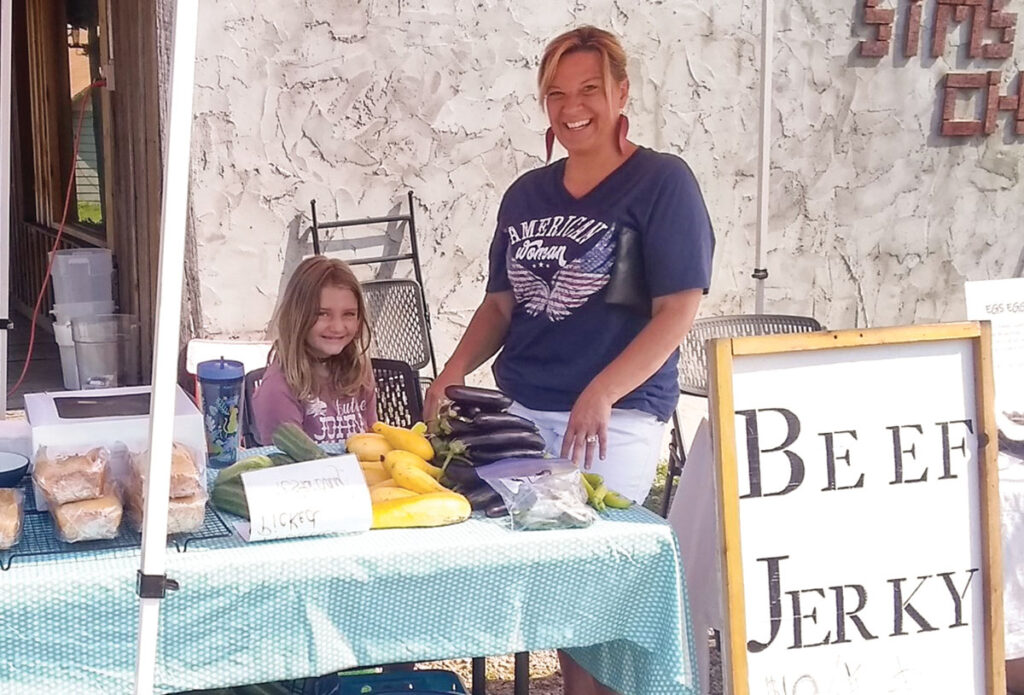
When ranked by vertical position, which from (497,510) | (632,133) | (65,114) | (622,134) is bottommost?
(497,510)

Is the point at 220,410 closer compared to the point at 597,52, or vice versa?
the point at 220,410

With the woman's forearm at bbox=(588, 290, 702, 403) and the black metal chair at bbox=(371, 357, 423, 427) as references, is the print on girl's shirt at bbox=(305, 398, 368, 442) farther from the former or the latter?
the woman's forearm at bbox=(588, 290, 702, 403)

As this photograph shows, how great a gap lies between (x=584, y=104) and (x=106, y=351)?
11.2 feet

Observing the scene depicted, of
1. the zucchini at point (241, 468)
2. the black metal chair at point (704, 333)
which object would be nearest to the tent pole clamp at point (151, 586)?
the zucchini at point (241, 468)

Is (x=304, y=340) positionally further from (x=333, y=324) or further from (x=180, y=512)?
(x=180, y=512)

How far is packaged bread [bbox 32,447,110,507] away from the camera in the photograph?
1.87 m

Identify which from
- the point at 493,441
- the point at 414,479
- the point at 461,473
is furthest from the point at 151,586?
the point at 493,441

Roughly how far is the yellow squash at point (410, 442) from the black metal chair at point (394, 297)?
2519 millimetres

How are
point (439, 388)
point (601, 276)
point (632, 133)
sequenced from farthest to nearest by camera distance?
1. point (632, 133)
2. point (439, 388)
3. point (601, 276)

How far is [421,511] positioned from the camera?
196cm

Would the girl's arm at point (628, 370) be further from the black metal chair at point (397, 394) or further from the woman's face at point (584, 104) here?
the black metal chair at point (397, 394)

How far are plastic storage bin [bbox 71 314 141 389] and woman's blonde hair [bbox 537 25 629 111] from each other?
130 inches

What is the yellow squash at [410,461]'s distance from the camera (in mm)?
2137

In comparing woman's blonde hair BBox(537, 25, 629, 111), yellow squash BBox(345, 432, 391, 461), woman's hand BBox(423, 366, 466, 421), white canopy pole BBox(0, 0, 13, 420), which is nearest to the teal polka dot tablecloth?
yellow squash BBox(345, 432, 391, 461)
